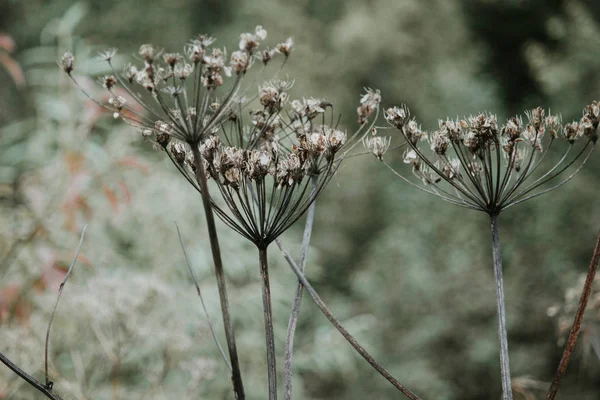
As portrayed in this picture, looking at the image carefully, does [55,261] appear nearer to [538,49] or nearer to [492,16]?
[538,49]

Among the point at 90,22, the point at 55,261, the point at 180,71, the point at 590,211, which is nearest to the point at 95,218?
the point at 55,261

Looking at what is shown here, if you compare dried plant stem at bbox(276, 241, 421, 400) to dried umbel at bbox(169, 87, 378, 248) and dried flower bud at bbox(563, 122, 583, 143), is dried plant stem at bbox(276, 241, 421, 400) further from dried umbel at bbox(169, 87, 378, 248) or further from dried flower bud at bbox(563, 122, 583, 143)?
dried flower bud at bbox(563, 122, 583, 143)

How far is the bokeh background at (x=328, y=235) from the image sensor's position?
2619 millimetres

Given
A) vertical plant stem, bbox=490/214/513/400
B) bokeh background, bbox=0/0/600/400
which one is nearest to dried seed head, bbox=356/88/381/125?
vertical plant stem, bbox=490/214/513/400

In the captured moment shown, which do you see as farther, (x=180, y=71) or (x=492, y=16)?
(x=492, y=16)

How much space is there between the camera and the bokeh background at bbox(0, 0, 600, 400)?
2.62m

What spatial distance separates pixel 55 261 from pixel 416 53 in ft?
23.2

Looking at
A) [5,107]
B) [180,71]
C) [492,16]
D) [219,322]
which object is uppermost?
[492,16]

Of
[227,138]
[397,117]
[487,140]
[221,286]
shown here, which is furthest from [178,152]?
[487,140]

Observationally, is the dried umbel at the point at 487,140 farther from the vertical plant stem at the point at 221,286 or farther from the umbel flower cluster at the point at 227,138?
the vertical plant stem at the point at 221,286

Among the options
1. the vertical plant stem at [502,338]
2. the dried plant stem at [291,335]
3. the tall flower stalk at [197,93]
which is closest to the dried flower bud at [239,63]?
the tall flower stalk at [197,93]

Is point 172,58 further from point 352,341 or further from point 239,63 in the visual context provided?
point 352,341

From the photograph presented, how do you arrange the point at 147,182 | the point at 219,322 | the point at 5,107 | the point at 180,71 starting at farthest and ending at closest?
the point at 5,107 → the point at 147,182 → the point at 219,322 → the point at 180,71

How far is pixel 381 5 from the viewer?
27.9ft
